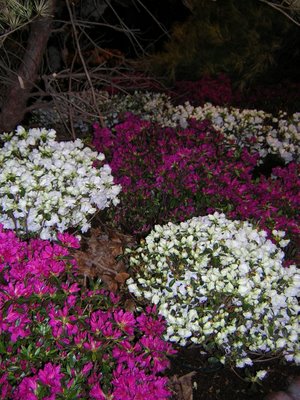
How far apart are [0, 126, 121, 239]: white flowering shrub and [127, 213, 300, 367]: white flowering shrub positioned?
0.50 metres

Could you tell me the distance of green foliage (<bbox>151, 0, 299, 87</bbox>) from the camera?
7.20 m

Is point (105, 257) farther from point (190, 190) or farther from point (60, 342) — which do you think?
point (60, 342)

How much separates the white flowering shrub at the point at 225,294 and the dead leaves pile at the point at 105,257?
1.21 feet

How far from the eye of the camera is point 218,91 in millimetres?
5930

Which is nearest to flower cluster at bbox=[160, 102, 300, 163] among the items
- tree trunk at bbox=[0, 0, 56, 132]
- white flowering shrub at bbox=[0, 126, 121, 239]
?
tree trunk at bbox=[0, 0, 56, 132]

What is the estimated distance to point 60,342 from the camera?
1.56 meters

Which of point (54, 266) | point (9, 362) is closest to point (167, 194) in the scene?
point (54, 266)

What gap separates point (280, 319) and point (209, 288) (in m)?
0.42

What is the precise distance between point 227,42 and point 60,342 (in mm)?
6834

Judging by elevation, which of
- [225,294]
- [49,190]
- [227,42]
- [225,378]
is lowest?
[227,42]

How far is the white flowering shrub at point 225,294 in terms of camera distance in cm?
198

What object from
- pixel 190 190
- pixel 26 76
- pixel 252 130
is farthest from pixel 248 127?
pixel 26 76

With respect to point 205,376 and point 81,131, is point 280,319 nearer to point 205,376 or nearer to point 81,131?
point 205,376

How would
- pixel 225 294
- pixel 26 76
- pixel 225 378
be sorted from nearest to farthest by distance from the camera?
1. pixel 225 294
2. pixel 225 378
3. pixel 26 76
